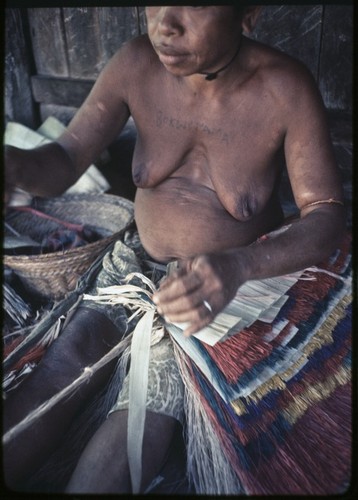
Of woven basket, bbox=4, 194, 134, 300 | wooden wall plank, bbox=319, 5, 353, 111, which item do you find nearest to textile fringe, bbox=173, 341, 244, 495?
woven basket, bbox=4, 194, 134, 300

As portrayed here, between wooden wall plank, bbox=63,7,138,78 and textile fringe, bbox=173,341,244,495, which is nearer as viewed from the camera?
textile fringe, bbox=173,341,244,495

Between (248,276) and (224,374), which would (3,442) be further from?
(248,276)

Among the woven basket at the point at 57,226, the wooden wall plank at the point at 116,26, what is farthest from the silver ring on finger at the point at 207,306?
the wooden wall plank at the point at 116,26

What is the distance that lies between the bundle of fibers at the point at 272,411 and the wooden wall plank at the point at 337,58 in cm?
105

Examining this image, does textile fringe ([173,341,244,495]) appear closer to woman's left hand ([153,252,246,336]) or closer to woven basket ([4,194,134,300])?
woman's left hand ([153,252,246,336])

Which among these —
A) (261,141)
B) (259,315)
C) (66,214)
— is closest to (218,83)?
(261,141)

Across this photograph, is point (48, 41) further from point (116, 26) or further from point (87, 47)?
point (116, 26)

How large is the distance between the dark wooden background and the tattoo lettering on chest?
80cm

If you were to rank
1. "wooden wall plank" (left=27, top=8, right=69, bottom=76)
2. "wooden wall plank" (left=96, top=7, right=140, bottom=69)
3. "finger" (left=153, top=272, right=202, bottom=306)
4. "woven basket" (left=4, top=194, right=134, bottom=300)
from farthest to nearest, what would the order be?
"wooden wall plank" (left=27, top=8, right=69, bottom=76) < "wooden wall plank" (left=96, top=7, right=140, bottom=69) < "woven basket" (left=4, top=194, right=134, bottom=300) < "finger" (left=153, top=272, right=202, bottom=306)

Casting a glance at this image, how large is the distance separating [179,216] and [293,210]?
0.86 meters

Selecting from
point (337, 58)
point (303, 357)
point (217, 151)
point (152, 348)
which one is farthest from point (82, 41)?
point (303, 357)

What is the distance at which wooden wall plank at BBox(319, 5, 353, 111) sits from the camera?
189cm

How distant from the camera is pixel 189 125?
144 centimetres

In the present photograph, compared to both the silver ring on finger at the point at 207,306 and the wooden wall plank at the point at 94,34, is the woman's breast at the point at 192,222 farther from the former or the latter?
the wooden wall plank at the point at 94,34
